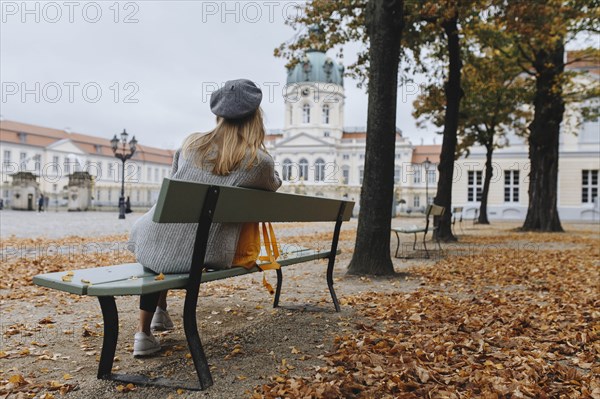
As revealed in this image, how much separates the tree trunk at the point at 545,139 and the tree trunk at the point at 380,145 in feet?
43.4

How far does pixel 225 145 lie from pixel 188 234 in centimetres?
58

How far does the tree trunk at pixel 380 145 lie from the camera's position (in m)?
6.97

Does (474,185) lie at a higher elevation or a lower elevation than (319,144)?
lower

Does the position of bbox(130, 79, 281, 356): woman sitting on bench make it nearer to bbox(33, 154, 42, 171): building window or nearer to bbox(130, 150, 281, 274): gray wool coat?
bbox(130, 150, 281, 274): gray wool coat

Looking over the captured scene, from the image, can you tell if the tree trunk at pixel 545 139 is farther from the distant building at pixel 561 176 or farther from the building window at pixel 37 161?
the building window at pixel 37 161

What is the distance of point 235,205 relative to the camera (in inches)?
120

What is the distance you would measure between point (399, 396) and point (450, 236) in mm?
11691

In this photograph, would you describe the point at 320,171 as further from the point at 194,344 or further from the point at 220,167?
the point at 194,344

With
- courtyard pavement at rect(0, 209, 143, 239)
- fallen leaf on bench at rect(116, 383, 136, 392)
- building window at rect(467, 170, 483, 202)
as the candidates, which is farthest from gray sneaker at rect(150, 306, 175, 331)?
building window at rect(467, 170, 483, 202)

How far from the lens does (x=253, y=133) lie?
3367mm

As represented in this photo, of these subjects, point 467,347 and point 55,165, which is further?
point 55,165

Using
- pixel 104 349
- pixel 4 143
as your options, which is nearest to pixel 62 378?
pixel 104 349

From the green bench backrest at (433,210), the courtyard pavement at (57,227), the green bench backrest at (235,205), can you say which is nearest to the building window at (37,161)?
the courtyard pavement at (57,227)

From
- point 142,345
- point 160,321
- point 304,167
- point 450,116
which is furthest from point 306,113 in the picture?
point 142,345
